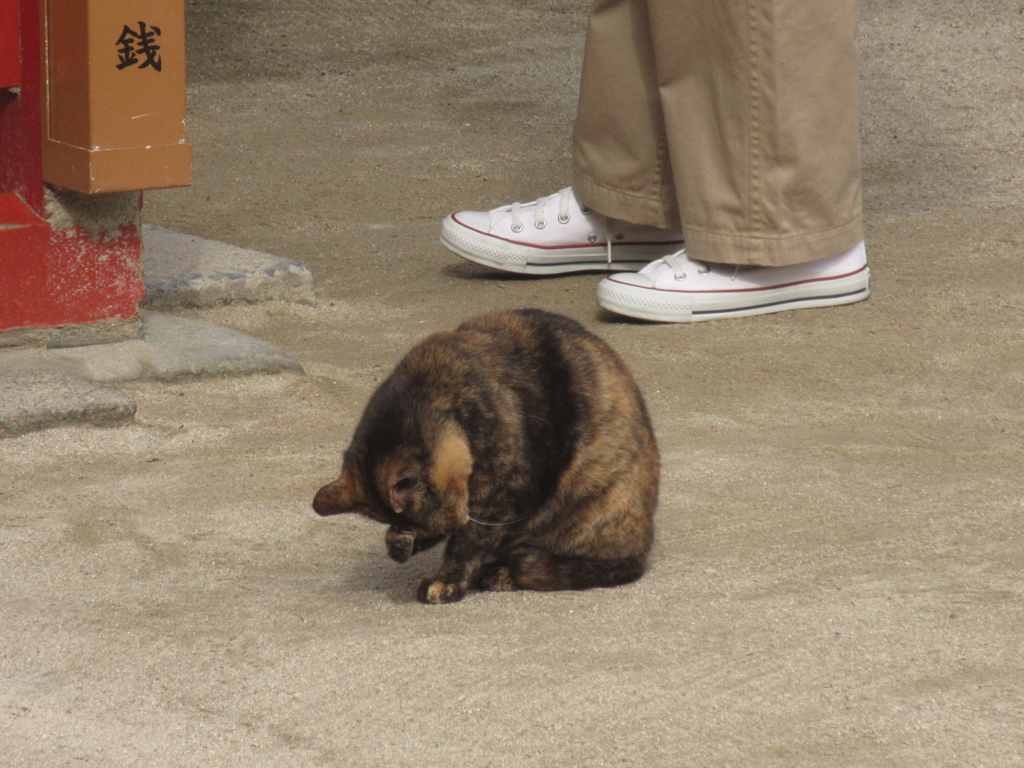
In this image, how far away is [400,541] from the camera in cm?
173

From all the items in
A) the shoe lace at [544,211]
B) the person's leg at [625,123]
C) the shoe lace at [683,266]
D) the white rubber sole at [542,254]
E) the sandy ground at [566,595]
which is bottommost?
the sandy ground at [566,595]

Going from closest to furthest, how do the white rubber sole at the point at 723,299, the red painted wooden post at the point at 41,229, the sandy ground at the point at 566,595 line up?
the sandy ground at the point at 566,595 → the red painted wooden post at the point at 41,229 → the white rubber sole at the point at 723,299

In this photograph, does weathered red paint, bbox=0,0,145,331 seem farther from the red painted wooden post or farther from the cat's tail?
the cat's tail

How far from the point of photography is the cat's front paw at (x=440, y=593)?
184 cm

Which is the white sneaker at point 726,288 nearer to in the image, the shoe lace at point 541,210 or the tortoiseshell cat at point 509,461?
the shoe lace at point 541,210

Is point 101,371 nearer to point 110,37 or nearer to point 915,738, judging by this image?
point 110,37

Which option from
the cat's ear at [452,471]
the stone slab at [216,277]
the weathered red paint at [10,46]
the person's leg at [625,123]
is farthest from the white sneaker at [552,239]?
the cat's ear at [452,471]

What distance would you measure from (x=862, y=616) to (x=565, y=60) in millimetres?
4715

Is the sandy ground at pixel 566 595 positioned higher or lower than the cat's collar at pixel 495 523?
lower

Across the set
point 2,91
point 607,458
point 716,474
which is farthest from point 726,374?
point 2,91

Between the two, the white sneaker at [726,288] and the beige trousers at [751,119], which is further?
the white sneaker at [726,288]

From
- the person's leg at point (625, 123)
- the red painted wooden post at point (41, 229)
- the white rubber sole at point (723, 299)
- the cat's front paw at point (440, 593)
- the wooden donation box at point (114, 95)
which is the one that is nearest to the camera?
the cat's front paw at point (440, 593)

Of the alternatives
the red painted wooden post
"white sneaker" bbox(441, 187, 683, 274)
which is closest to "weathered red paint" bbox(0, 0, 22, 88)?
the red painted wooden post

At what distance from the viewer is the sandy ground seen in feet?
5.07
